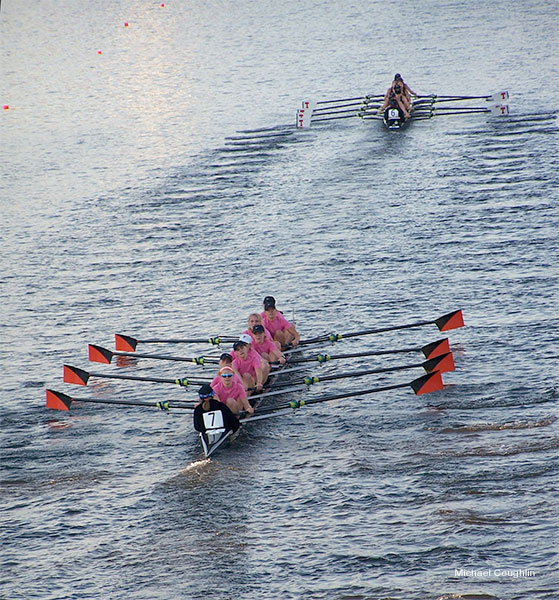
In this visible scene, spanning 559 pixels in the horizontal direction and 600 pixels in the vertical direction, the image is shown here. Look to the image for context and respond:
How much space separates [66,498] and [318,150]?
2682cm

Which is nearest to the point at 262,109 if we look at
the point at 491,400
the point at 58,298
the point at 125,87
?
the point at 125,87

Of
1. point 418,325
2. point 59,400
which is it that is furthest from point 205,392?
point 418,325

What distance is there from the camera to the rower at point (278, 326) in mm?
22656

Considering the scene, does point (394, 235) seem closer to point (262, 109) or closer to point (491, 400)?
point (491, 400)

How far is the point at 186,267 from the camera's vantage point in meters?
30.3

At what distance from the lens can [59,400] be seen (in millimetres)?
20984

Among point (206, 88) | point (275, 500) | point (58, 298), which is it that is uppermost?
point (206, 88)

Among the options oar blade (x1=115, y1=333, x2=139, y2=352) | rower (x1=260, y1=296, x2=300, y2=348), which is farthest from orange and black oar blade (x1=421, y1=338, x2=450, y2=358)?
oar blade (x1=115, y1=333, x2=139, y2=352)

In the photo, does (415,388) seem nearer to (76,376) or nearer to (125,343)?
(125,343)

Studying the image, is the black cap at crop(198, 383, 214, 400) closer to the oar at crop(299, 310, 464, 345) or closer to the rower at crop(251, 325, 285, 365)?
the rower at crop(251, 325, 285, 365)

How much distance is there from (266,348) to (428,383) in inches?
153

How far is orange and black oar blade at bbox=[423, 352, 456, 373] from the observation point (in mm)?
20797

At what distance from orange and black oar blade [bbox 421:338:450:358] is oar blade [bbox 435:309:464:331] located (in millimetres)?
1459

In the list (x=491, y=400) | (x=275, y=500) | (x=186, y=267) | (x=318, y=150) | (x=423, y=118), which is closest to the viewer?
(x=275, y=500)
